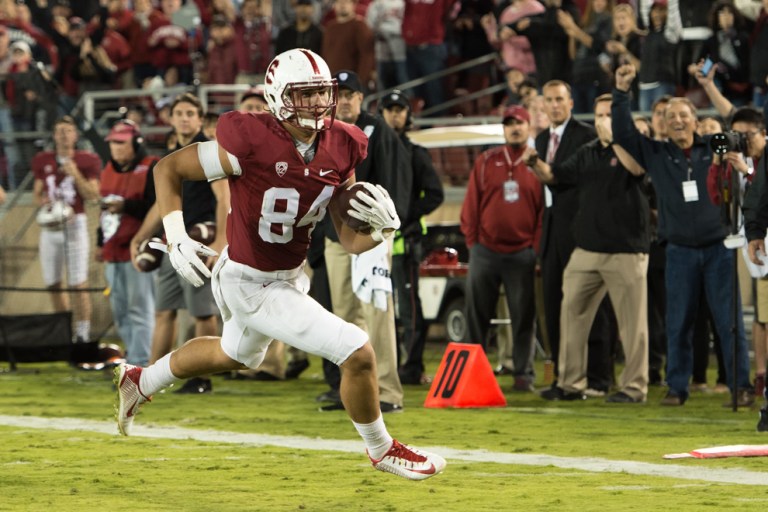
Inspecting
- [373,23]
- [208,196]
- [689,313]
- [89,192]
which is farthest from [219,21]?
[689,313]

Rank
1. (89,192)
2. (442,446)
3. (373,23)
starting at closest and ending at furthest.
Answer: (442,446) → (89,192) → (373,23)

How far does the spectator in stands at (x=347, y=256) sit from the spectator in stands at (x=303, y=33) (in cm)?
658

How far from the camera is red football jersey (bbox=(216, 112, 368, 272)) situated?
622cm

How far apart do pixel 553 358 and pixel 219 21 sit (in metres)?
8.27

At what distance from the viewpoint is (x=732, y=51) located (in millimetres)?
14055

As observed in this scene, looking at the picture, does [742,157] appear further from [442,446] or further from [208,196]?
[208,196]

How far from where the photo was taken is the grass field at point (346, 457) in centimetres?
611

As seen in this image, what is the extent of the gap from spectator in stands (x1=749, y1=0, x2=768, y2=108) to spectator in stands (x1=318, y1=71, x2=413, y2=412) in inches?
201

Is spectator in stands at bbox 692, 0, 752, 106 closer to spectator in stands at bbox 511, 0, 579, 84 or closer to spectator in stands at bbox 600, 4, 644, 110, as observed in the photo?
spectator in stands at bbox 600, 4, 644, 110

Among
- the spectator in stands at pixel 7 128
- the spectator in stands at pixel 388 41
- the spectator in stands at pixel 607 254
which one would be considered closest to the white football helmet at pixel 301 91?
the spectator in stands at pixel 607 254

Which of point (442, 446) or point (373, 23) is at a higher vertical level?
point (373, 23)

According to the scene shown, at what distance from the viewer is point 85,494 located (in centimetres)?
630

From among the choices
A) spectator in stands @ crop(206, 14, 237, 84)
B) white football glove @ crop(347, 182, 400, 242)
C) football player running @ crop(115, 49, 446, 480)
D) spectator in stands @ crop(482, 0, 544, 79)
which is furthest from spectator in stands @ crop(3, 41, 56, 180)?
white football glove @ crop(347, 182, 400, 242)

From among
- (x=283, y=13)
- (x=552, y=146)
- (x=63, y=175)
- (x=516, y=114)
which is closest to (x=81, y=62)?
(x=283, y=13)
